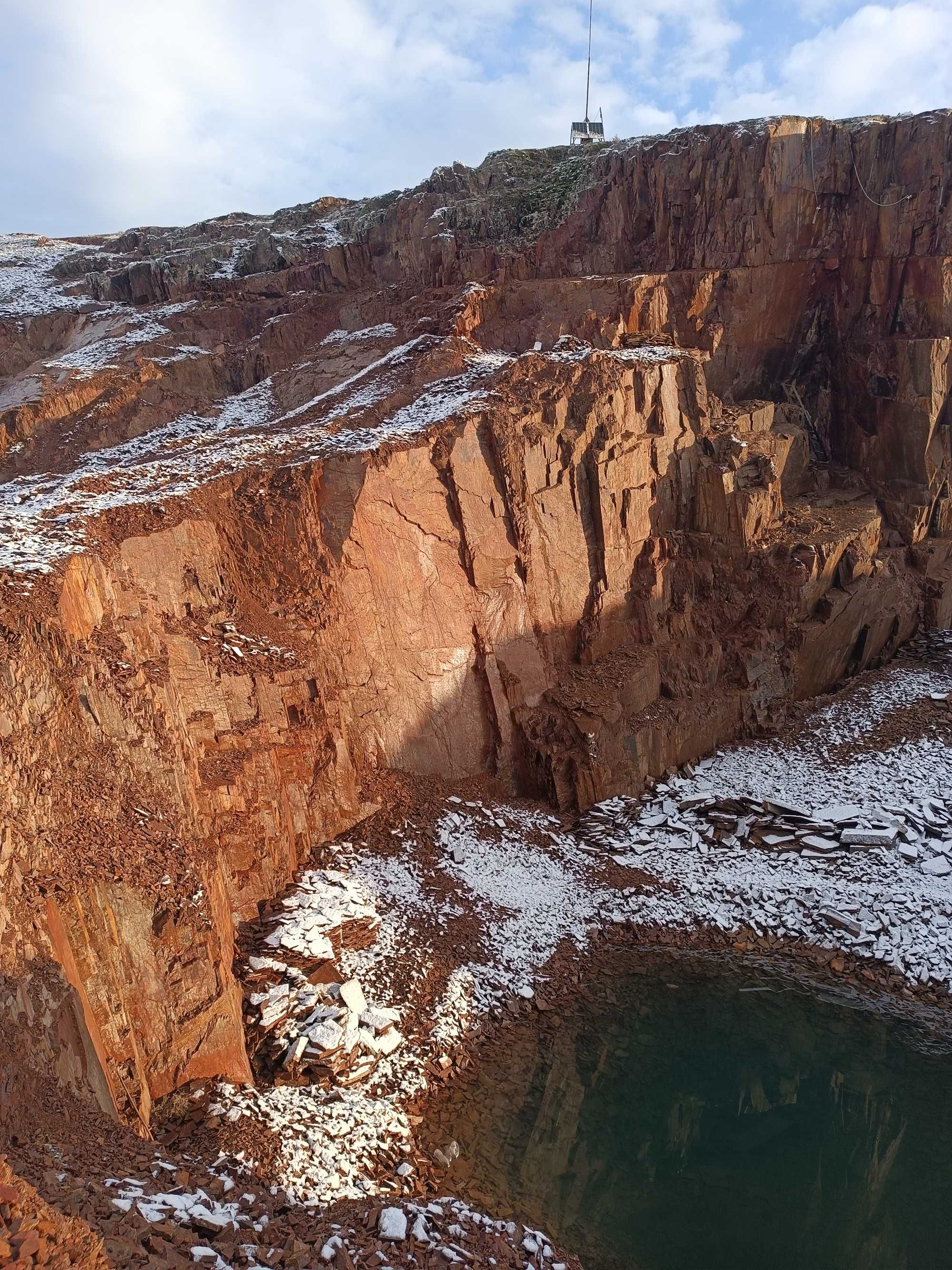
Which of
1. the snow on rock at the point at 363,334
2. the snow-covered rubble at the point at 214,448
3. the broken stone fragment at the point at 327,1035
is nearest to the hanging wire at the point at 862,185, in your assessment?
the snow-covered rubble at the point at 214,448

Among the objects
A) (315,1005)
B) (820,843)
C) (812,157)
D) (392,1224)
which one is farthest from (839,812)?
(812,157)

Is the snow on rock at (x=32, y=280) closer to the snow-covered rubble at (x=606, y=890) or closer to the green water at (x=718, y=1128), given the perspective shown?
the snow-covered rubble at (x=606, y=890)

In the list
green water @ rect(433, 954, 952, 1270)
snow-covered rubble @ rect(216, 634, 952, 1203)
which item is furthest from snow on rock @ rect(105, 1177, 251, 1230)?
green water @ rect(433, 954, 952, 1270)

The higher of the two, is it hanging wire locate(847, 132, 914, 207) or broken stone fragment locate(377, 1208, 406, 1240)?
hanging wire locate(847, 132, 914, 207)

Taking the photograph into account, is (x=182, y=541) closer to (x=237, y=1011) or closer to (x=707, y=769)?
(x=237, y=1011)

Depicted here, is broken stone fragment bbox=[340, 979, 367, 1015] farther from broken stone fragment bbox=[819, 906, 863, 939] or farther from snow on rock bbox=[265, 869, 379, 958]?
broken stone fragment bbox=[819, 906, 863, 939]

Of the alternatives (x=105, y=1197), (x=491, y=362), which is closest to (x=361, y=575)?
(x=491, y=362)
